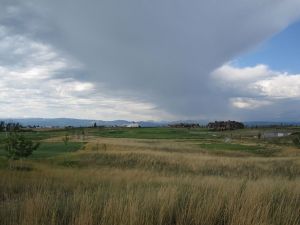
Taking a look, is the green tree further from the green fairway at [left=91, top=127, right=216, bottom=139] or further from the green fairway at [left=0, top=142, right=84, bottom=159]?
the green fairway at [left=91, top=127, right=216, bottom=139]

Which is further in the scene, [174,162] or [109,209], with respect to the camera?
[174,162]

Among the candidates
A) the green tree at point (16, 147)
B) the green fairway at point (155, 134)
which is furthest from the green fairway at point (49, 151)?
the green fairway at point (155, 134)

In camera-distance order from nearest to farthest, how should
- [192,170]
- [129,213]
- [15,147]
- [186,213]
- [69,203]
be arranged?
1. [129,213]
2. [186,213]
3. [69,203]
4. [15,147]
5. [192,170]

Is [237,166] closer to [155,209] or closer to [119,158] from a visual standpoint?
[119,158]

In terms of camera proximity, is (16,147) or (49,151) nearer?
(16,147)

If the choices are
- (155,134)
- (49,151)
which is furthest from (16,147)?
(155,134)

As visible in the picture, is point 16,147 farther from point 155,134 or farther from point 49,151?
point 155,134

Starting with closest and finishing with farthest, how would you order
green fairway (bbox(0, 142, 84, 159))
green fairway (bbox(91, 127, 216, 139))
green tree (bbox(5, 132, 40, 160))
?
1. green tree (bbox(5, 132, 40, 160))
2. green fairway (bbox(0, 142, 84, 159))
3. green fairway (bbox(91, 127, 216, 139))

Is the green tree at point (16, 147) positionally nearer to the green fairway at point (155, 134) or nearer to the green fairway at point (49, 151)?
the green fairway at point (49, 151)

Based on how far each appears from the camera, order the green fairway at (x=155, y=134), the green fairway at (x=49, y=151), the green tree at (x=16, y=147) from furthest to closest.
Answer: the green fairway at (x=155, y=134)
the green fairway at (x=49, y=151)
the green tree at (x=16, y=147)

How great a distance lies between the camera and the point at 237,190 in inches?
352

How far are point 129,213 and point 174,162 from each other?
37350mm

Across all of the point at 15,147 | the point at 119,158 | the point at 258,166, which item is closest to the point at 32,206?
the point at 15,147

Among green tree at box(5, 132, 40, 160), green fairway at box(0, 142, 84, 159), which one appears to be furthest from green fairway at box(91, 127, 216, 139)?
green tree at box(5, 132, 40, 160)
